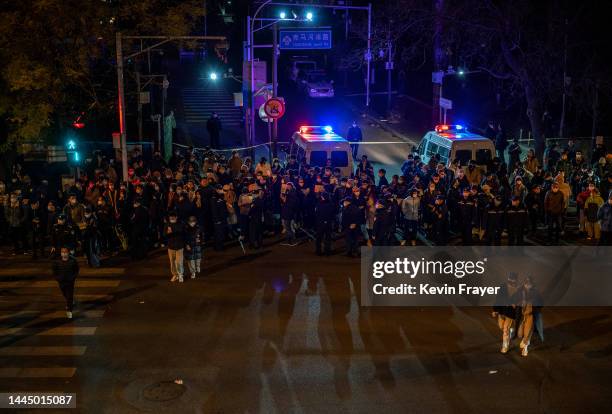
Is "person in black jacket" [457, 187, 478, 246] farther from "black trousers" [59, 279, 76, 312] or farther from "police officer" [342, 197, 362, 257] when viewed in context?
"black trousers" [59, 279, 76, 312]

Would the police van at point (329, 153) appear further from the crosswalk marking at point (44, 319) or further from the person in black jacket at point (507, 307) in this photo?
the person in black jacket at point (507, 307)

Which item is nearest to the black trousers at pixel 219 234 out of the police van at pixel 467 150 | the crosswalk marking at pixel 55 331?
the crosswalk marking at pixel 55 331

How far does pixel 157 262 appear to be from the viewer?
1727cm

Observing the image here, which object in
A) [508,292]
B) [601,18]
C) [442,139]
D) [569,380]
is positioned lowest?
[569,380]

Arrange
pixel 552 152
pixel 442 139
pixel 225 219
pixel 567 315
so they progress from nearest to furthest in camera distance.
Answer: pixel 567 315 → pixel 225 219 → pixel 442 139 → pixel 552 152

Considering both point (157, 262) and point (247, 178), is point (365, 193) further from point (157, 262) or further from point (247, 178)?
point (157, 262)

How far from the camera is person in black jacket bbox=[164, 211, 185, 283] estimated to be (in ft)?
50.4

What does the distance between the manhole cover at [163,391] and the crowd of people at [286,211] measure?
518 cm

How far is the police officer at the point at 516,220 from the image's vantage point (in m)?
17.3

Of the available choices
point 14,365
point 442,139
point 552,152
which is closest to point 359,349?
point 14,365

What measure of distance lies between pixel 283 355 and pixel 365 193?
7.51 metres

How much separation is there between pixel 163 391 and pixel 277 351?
218 cm

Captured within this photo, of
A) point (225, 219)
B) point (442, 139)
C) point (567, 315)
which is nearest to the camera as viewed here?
point (567, 315)

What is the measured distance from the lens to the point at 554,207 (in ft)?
59.7
